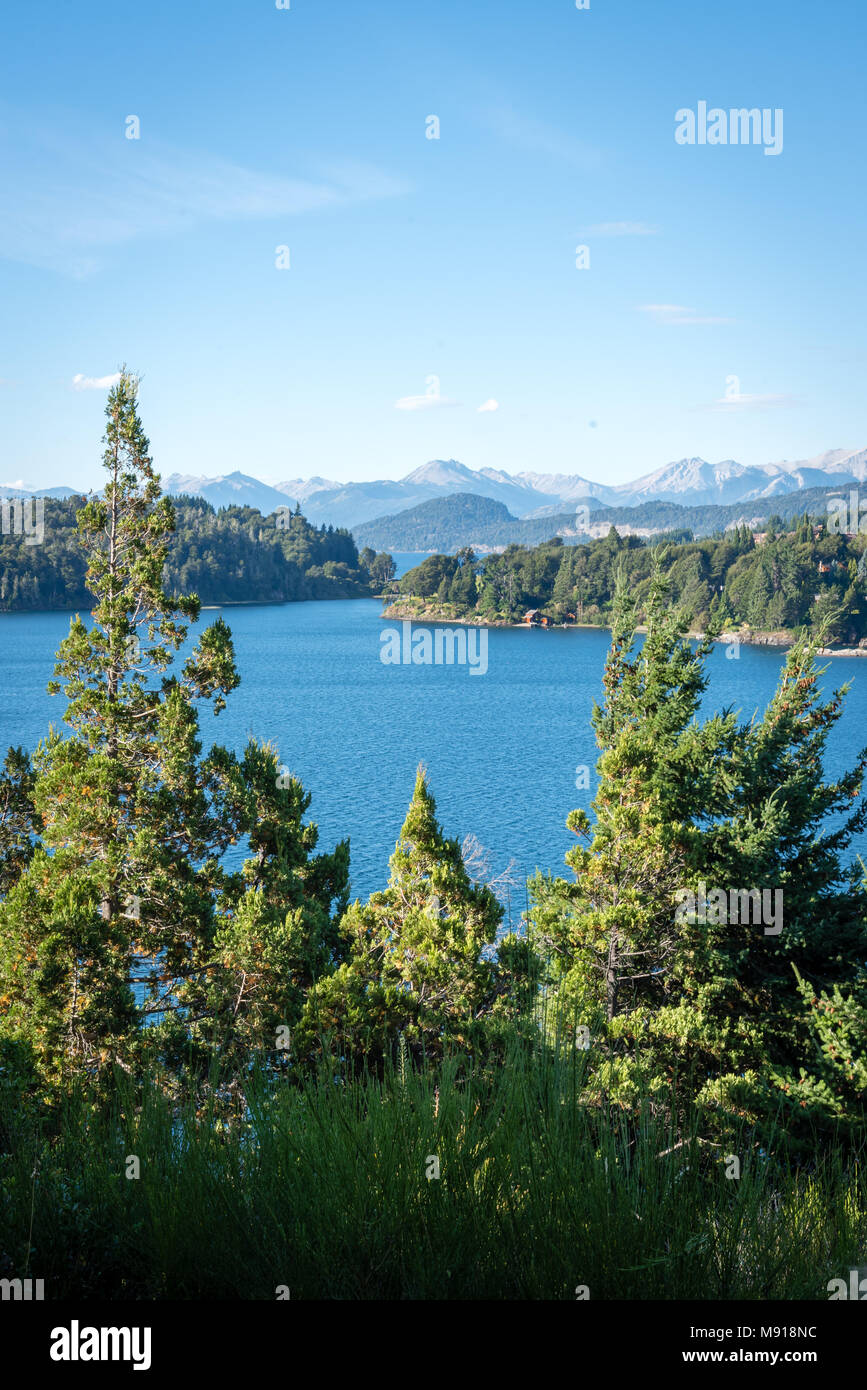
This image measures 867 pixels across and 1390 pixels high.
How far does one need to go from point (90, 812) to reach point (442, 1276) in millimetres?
9988

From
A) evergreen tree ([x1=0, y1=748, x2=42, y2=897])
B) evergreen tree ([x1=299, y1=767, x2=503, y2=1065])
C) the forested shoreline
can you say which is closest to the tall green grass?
the forested shoreline

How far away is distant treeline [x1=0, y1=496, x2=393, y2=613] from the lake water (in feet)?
36.2

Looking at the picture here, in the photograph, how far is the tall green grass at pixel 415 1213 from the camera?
2.34 metres

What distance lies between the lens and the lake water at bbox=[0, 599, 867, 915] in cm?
3675

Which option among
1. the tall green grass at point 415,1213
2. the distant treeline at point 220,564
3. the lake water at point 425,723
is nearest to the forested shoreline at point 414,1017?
the tall green grass at point 415,1213

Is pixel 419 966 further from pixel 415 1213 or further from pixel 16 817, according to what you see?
pixel 415 1213

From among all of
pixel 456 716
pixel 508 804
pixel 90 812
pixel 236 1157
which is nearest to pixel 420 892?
pixel 90 812

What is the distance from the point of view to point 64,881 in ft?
31.3

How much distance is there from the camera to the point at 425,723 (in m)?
63.7

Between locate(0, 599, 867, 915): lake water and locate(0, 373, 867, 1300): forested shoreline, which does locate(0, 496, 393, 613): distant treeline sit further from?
locate(0, 373, 867, 1300): forested shoreline

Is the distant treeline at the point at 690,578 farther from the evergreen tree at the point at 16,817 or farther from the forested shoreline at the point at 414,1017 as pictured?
the evergreen tree at the point at 16,817

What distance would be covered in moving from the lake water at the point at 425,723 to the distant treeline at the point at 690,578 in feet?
40.7
